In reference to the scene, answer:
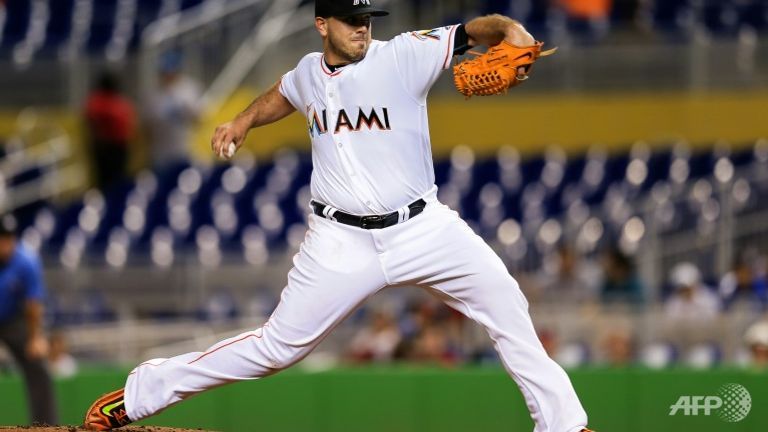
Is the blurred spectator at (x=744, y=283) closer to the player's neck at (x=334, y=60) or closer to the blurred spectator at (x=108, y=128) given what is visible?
the player's neck at (x=334, y=60)

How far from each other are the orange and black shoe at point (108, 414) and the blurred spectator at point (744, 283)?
6.38 meters

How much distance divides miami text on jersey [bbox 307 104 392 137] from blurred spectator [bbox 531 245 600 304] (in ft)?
19.5

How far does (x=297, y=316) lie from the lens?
6.04 metres

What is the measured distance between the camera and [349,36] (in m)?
6.01

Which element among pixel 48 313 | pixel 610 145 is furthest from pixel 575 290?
pixel 610 145

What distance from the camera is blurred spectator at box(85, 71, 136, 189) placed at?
1559 cm

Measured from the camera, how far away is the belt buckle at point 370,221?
598 centimetres

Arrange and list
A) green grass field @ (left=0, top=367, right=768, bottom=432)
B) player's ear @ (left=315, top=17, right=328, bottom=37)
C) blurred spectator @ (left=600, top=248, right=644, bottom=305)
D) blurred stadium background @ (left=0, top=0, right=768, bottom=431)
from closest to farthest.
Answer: player's ear @ (left=315, top=17, right=328, bottom=37), green grass field @ (left=0, top=367, right=768, bottom=432), blurred stadium background @ (left=0, top=0, right=768, bottom=431), blurred spectator @ (left=600, top=248, right=644, bottom=305)

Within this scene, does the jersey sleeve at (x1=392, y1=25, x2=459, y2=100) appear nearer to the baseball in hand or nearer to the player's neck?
the player's neck

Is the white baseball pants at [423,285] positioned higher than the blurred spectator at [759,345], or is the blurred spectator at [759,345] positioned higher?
the white baseball pants at [423,285]

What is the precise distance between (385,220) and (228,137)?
78 cm

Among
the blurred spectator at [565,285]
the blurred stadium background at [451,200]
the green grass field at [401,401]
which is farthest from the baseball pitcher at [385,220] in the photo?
the blurred spectator at [565,285]

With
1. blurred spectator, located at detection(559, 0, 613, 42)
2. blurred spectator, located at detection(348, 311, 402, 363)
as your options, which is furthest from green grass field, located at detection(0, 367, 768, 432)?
blurred spectator, located at detection(559, 0, 613, 42)

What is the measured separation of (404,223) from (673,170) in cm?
950
